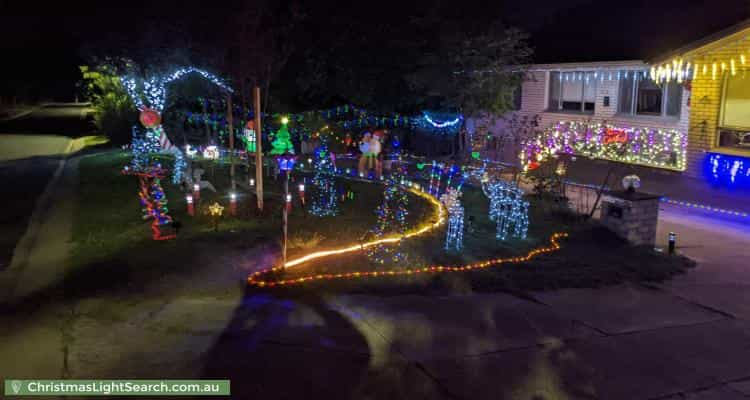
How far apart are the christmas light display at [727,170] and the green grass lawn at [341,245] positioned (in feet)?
15.0

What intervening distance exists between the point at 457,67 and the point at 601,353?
1378 centimetres

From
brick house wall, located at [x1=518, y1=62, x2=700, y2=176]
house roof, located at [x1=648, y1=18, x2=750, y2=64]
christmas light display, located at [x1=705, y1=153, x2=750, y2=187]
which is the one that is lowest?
christmas light display, located at [x1=705, y1=153, x2=750, y2=187]

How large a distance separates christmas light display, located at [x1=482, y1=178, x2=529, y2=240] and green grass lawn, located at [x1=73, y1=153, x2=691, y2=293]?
0.52ft

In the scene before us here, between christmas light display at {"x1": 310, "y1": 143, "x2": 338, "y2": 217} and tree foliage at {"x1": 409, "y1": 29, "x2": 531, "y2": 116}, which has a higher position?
tree foliage at {"x1": 409, "y1": 29, "x2": 531, "y2": 116}

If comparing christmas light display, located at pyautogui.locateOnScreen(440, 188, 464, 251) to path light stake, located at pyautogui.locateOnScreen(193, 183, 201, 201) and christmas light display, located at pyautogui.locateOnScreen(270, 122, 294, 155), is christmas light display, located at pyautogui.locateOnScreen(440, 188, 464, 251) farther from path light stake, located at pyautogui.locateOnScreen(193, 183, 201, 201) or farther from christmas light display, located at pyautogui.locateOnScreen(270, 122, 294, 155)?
christmas light display, located at pyautogui.locateOnScreen(270, 122, 294, 155)

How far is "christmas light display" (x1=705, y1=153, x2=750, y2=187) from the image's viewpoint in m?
13.1

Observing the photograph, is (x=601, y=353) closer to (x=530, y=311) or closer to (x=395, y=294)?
(x=530, y=311)

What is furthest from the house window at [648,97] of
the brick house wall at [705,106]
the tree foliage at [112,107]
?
the tree foliage at [112,107]

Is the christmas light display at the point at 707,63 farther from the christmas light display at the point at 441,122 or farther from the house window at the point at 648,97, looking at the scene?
the christmas light display at the point at 441,122

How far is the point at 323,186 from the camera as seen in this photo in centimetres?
1384

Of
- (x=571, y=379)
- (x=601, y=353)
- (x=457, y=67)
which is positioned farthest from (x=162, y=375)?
(x=457, y=67)

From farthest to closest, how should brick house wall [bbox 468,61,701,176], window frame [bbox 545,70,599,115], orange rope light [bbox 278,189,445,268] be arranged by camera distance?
window frame [bbox 545,70,599,115] → brick house wall [bbox 468,61,701,176] → orange rope light [bbox 278,189,445,268]

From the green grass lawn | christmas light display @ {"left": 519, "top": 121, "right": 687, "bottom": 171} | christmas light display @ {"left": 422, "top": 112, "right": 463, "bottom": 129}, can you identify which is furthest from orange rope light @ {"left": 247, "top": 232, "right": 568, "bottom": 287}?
christmas light display @ {"left": 422, "top": 112, "right": 463, "bottom": 129}

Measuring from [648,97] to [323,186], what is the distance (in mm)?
9449
